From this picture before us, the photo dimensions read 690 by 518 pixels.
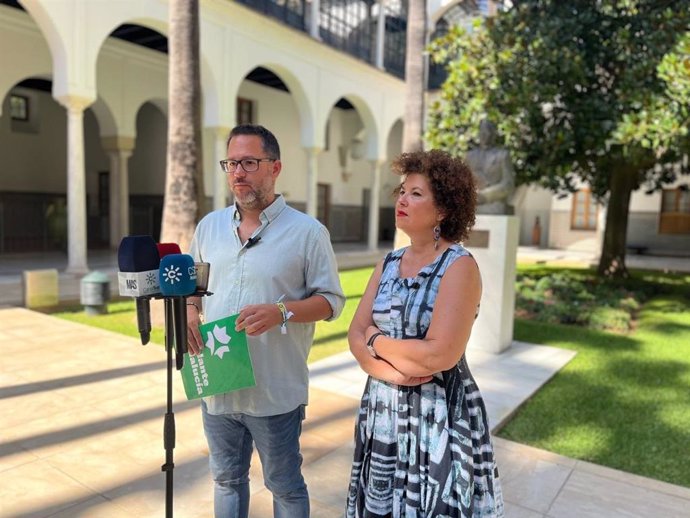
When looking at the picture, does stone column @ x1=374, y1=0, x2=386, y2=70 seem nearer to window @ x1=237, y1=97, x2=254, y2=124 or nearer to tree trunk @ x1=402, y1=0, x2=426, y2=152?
window @ x1=237, y1=97, x2=254, y2=124

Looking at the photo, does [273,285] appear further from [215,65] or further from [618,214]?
[215,65]

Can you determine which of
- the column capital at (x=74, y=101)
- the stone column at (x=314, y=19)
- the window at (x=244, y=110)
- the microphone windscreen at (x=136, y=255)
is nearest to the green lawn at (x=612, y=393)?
the microphone windscreen at (x=136, y=255)

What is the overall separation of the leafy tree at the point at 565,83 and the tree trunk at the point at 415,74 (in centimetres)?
87

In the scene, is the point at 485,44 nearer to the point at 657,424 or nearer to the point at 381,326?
the point at 657,424

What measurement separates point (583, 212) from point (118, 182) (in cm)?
1895

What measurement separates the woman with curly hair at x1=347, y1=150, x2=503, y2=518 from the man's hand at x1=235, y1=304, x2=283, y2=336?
0.34m

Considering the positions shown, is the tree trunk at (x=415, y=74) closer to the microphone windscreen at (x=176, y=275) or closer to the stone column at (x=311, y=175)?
the stone column at (x=311, y=175)

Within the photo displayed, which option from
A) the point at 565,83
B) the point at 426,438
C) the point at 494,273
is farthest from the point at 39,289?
the point at 565,83

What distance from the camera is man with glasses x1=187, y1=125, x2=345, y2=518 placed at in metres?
2.02

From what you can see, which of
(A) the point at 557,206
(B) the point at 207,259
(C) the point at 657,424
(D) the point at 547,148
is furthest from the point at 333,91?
(B) the point at 207,259

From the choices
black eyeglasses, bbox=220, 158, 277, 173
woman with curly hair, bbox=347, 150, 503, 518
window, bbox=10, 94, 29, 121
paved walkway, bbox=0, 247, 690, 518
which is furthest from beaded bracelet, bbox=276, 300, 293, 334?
window, bbox=10, 94, 29, 121

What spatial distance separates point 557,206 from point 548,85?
1604 centimetres

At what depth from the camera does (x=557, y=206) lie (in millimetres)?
23656

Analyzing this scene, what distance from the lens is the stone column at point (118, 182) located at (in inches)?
608
